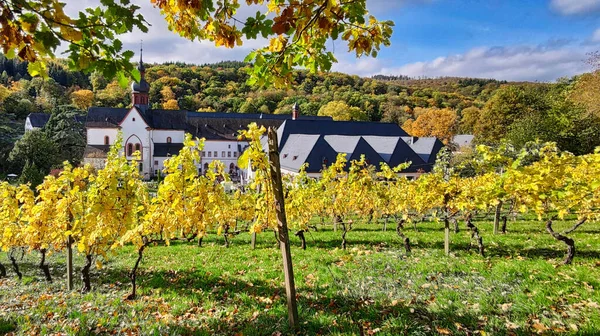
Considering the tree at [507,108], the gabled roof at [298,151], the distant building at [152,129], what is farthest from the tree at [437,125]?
the gabled roof at [298,151]

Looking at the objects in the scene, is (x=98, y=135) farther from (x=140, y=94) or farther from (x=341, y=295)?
(x=341, y=295)

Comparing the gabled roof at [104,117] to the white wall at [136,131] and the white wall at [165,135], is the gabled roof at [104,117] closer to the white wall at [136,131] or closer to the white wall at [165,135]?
the white wall at [136,131]

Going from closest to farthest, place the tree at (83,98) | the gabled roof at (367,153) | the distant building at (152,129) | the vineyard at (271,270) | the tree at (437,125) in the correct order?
the vineyard at (271,270) < the gabled roof at (367,153) < the distant building at (152,129) < the tree at (437,125) < the tree at (83,98)

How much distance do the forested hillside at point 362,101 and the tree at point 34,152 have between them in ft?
13.6

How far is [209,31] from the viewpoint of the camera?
3.48 meters

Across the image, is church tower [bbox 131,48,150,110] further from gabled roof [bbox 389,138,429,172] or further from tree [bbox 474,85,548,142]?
tree [bbox 474,85,548,142]

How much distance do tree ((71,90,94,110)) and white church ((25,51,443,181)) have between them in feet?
66.9

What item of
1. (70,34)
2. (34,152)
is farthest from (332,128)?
(70,34)

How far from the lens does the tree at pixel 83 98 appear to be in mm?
78988

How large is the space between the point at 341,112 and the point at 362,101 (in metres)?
15.3

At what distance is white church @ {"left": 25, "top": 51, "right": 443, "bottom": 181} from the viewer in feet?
125

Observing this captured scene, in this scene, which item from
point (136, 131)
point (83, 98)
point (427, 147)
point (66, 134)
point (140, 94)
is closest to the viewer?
point (427, 147)

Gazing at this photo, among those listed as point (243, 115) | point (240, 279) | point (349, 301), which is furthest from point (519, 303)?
point (243, 115)

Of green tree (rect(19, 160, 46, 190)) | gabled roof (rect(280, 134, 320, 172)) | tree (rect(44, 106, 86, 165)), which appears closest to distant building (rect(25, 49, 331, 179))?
tree (rect(44, 106, 86, 165))
